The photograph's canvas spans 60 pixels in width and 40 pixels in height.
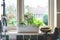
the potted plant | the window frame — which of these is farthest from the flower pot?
the window frame

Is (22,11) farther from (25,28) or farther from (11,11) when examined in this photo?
(25,28)

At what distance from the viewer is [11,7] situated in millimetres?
2918

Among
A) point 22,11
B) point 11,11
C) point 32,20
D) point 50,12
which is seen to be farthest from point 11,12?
point 50,12

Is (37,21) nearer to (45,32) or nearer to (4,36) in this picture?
(45,32)

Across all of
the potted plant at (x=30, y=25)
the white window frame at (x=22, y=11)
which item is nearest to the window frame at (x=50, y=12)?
the white window frame at (x=22, y=11)

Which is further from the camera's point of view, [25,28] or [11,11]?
[11,11]

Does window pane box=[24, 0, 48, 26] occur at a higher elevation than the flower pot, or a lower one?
higher

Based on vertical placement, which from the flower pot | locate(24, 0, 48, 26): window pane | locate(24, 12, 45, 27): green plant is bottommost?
the flower pot

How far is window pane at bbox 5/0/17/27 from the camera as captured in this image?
2902 millimetres

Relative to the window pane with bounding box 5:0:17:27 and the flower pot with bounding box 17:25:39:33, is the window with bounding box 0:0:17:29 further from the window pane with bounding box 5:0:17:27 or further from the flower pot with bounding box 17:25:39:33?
the flower pot with bounding box 17:25:39:33

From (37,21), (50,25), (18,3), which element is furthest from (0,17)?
(50,25)

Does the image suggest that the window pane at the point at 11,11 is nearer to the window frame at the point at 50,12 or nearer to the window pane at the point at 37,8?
the window frame at the point at 50,12

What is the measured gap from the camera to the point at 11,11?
9.56 feet

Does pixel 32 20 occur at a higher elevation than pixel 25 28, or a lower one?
higher
